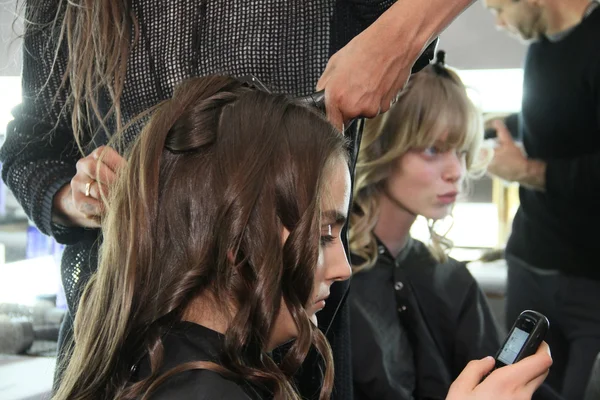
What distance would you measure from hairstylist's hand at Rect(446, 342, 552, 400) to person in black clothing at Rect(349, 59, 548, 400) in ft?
2.24

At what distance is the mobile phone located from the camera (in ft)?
3.13

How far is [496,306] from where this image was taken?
213 centimetres

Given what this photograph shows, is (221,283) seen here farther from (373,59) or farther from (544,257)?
(544,257)

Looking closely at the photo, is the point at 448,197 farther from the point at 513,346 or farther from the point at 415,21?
the point at 415,21

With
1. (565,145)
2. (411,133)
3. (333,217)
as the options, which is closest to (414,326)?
(411,133)

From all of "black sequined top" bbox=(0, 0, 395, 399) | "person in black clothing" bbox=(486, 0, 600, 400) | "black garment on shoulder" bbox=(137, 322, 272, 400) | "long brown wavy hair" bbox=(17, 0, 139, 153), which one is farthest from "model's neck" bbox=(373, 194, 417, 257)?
"black garment on shoulder" bbox=(137, 322, 272, 400)

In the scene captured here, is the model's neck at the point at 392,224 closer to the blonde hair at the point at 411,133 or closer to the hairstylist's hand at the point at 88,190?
the blonde hair at the point at 411,133

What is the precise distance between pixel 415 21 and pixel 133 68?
0.34m

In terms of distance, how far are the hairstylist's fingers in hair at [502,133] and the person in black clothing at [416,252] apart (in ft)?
0.61

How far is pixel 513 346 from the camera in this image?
38.4 inches

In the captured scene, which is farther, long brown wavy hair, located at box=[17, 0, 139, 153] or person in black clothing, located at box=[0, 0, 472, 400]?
long brown wavy hair, located at box=[17, 0, 139, 153]

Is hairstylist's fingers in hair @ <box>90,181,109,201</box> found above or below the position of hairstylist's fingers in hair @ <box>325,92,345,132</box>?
below

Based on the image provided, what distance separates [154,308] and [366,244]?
0.97 m

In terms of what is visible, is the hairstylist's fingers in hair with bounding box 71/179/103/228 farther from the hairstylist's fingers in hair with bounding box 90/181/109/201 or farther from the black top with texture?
the black top with texture
